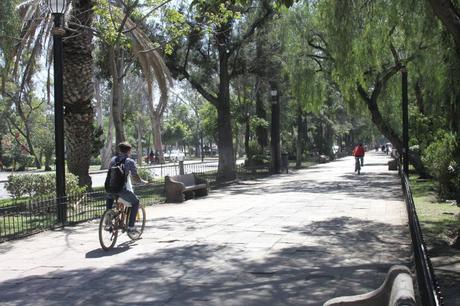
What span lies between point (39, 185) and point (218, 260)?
8.02 meters

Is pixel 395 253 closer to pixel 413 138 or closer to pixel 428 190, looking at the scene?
pixel 428 190

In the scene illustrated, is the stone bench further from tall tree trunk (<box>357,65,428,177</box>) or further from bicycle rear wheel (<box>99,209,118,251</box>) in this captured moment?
tall tree trunk (<box>357,65,428,177</box>)

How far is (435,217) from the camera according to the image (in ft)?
40.2

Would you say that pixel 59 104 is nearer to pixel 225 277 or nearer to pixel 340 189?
pixel 225 277

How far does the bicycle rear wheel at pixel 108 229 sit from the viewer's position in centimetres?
883

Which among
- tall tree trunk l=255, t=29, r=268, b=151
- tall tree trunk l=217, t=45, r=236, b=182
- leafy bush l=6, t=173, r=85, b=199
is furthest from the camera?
tall tree trunk l=255, t=29, r=268, b=151

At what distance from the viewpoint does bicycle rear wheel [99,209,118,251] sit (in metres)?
8.83

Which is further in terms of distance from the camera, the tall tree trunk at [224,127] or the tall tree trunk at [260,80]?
the tall tree trunk at [260,80]

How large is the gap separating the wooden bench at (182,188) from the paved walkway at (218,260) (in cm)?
288

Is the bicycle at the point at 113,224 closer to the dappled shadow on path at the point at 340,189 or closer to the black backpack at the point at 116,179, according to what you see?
the black backpack at the point at 116,179

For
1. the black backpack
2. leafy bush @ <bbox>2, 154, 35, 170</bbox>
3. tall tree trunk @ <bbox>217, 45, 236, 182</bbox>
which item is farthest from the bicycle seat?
leafy bush @ <bbox>2, 154, 35, 170</bbox>

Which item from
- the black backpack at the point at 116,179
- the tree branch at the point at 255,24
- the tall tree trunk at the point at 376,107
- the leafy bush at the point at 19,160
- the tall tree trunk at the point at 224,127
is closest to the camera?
the black backpack at the point at 116,179

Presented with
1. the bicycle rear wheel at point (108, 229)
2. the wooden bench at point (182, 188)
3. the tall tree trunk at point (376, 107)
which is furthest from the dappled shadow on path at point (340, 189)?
the bicycle rear wheel at point (108, 229)

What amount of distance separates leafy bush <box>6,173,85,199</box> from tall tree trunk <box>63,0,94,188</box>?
1.39 meters
